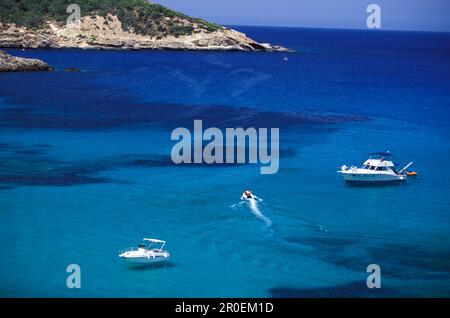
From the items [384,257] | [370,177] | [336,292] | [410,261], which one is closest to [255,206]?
[384,257]

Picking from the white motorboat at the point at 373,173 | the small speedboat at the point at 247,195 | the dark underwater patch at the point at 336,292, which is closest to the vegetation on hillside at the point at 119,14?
the white motorboat at the point at 373,173

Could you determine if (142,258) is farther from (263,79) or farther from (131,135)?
(263,79)

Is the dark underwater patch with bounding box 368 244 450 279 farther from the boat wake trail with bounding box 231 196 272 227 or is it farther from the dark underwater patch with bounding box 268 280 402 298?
the boat wake trail with bounding box 231 196 272 227

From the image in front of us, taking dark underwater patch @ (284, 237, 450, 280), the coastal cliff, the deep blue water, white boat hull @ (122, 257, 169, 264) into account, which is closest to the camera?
the deep blue water

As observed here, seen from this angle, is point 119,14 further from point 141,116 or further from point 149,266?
point 149,266

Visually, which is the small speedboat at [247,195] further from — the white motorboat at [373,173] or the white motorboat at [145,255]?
the white motorboat at [145,255]

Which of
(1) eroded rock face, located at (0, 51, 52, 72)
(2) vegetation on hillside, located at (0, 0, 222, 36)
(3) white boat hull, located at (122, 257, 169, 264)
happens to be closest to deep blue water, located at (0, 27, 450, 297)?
(3) white boat hull, located at (122, 257, 169, 264)
